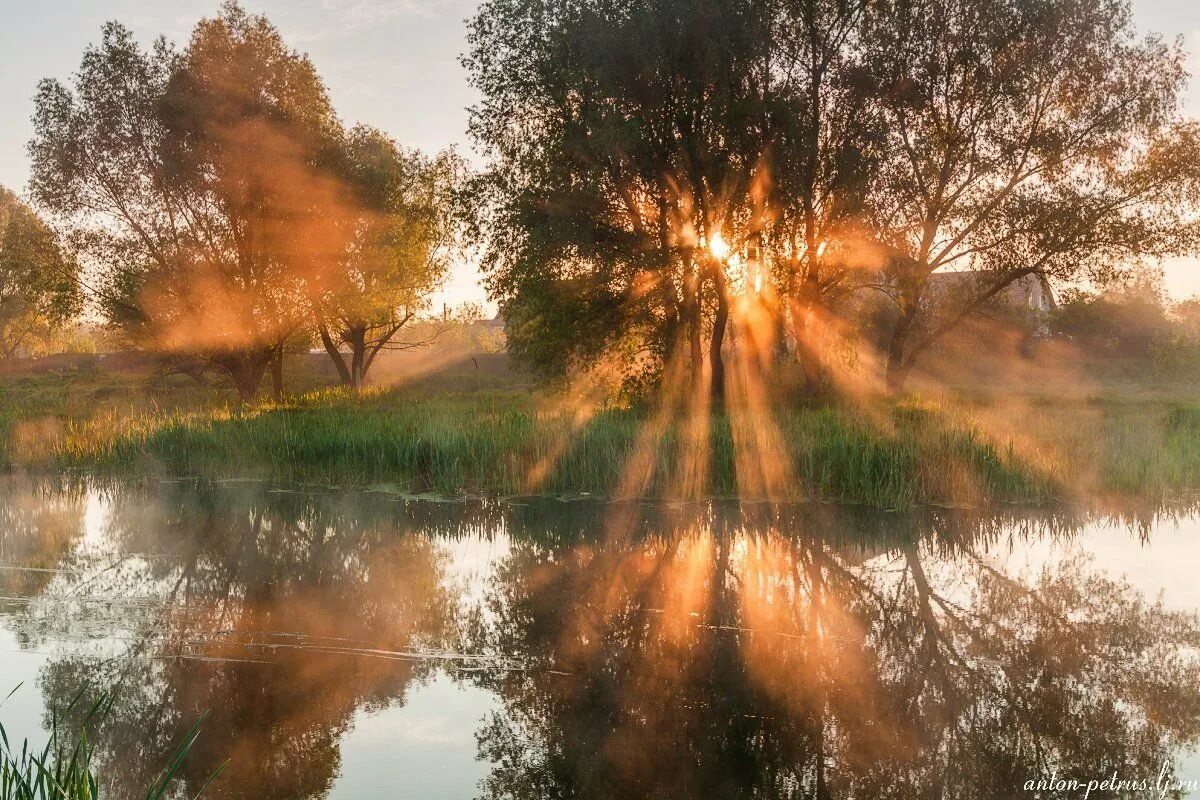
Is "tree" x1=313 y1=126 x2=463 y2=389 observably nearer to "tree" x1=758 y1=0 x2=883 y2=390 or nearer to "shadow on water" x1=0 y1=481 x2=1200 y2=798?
"tree" x1=758 y1=0 x2=883 y2=390

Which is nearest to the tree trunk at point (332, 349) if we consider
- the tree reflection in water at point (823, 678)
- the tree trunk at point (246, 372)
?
the tree trunk at point (246, 372)

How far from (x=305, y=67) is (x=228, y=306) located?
7.53m

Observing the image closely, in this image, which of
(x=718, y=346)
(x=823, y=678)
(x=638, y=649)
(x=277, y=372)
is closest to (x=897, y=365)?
(x=718, y=346)

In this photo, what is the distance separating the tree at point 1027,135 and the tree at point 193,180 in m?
16.1

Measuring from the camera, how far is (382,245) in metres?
30.7

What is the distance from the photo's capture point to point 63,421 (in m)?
20.4

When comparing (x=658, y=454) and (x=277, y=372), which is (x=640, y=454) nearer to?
(x=658, y=454)

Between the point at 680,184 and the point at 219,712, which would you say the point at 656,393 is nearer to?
the point at 680,184

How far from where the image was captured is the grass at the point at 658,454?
12055mm

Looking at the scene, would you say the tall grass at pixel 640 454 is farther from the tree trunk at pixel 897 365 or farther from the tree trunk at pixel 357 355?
the tree trunk at pixel 357 355

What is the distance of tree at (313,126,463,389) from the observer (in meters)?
29.1

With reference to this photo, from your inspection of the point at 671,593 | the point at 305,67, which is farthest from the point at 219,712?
the point at 305,67

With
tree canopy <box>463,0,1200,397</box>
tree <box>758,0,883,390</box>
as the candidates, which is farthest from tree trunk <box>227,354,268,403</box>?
tree <box>758,0,883,390</box>

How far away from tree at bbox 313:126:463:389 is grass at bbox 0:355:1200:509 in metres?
11.7
